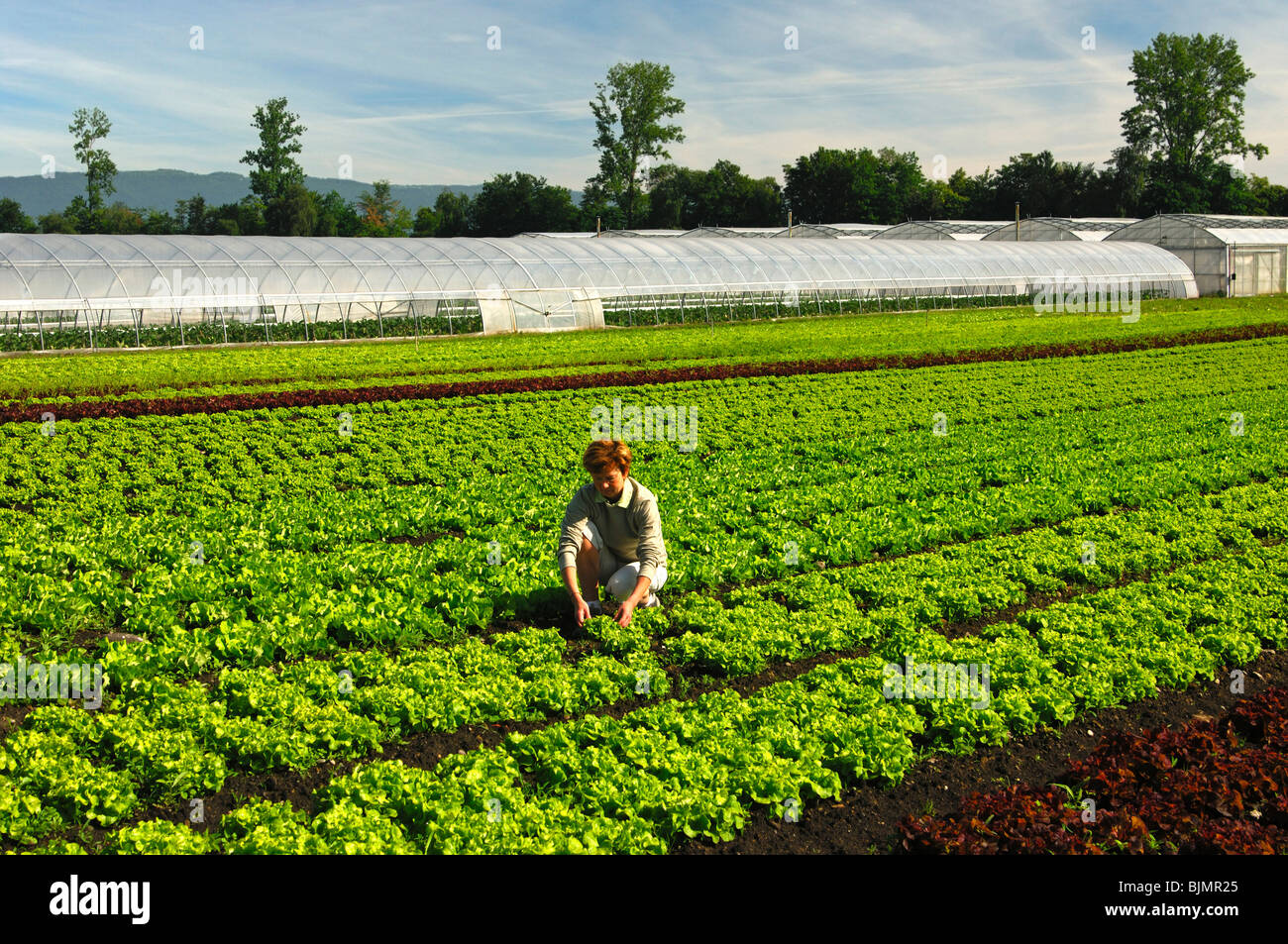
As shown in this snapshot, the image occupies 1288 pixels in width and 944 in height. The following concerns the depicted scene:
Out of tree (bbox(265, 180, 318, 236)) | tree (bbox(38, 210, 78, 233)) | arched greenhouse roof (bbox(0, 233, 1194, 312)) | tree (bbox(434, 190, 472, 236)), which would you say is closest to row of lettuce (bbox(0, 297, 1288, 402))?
arched greenhouse roof (bbox(0, 233, 1194, 312))

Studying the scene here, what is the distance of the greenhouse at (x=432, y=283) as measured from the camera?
1431 inches

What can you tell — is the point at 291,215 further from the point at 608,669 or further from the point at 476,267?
the point at 608,669

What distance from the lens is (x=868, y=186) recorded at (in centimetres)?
9925

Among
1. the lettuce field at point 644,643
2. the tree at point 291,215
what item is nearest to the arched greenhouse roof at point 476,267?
the lettuce field at point 644,643

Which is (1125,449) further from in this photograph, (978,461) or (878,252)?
(878,252)

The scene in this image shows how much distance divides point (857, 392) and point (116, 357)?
21418 millimetres

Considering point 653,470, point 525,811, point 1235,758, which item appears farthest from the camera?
point 653,470

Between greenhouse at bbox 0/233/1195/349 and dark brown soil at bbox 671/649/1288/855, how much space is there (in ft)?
114

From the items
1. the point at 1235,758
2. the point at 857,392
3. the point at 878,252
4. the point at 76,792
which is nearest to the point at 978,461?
the point at 857,392

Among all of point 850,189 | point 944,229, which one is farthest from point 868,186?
point 944,229

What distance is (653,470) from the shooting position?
1598 cm

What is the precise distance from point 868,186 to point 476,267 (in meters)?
64.2

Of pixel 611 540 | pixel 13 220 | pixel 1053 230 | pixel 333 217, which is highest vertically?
pixel 333 217

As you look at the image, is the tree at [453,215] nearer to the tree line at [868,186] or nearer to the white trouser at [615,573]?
the tree line at [868,186]
